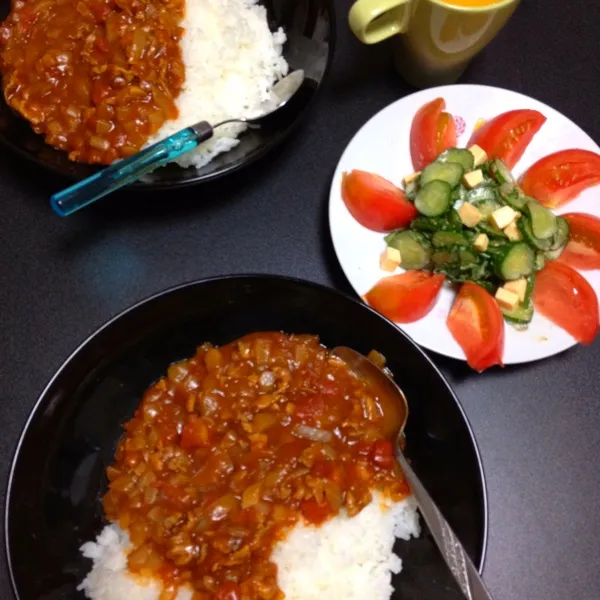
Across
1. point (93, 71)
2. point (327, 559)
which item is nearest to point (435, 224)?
point (327, 559)

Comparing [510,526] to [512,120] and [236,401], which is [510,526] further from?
[512,120]

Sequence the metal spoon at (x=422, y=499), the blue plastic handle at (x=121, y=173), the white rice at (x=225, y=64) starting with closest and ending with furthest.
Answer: the metal spoon at (x=422, y=499) → the blue plastic handle at (x=121, y=173) → the white rice at (x=225, y=64)

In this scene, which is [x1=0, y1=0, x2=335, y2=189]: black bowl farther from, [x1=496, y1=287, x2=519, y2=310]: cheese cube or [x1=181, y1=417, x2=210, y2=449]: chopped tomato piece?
[x1=496, y1=287, x2=519, y2=310]: cheese cube

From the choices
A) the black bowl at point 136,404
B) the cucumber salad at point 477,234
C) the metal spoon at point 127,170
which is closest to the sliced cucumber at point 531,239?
the cucumber salad at point 477,234

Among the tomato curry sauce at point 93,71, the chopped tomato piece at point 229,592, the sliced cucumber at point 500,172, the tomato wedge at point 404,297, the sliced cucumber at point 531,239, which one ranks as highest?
the tomato curry sauce at point 93,71

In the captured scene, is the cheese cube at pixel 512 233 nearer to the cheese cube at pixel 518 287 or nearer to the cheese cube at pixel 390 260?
the cheese cube at pixel 518 287

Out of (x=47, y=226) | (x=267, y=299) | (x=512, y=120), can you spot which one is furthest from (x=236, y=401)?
(x=512, y=120)

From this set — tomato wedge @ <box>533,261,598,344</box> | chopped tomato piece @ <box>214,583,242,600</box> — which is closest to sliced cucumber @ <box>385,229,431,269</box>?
tomato wedge @ <box>533,261,598,344</box>
